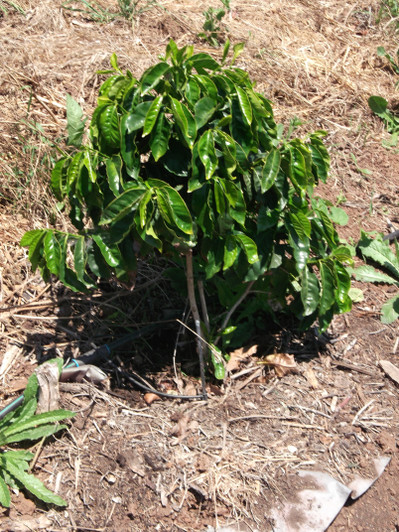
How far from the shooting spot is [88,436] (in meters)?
2.99

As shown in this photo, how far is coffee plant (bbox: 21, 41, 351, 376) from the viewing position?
253 cm

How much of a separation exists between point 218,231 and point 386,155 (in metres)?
2.71

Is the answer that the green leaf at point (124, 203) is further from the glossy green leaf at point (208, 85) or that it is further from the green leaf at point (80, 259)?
the glossy green leaf at point (208, 85)

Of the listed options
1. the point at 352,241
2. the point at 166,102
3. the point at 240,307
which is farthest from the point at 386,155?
the point at 166,102

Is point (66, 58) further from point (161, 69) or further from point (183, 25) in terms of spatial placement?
point (161, 69)

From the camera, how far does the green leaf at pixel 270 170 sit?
8.63 ft

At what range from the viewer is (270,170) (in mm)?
2631

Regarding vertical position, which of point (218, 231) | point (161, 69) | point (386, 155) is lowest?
point (386, 155)

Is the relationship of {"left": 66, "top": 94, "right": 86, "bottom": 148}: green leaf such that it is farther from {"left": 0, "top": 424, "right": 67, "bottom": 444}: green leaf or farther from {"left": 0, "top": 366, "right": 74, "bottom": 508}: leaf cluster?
{"left": 0, "top": 424, "right": 67, "bottom": 444}: green leaf

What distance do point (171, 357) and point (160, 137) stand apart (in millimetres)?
1411

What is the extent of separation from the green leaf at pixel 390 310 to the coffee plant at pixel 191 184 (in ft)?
2.51

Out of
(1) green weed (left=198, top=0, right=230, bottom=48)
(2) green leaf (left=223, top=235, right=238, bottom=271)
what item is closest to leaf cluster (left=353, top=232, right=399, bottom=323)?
(2) green leaf (left=223, top=235, right=238, bottom=271)

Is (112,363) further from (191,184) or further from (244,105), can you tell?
(244,105)

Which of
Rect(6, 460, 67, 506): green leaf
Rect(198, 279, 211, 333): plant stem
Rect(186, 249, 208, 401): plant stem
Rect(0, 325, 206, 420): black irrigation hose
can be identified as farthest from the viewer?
Rect(0, 325, 206, 420): black irrigation hose
